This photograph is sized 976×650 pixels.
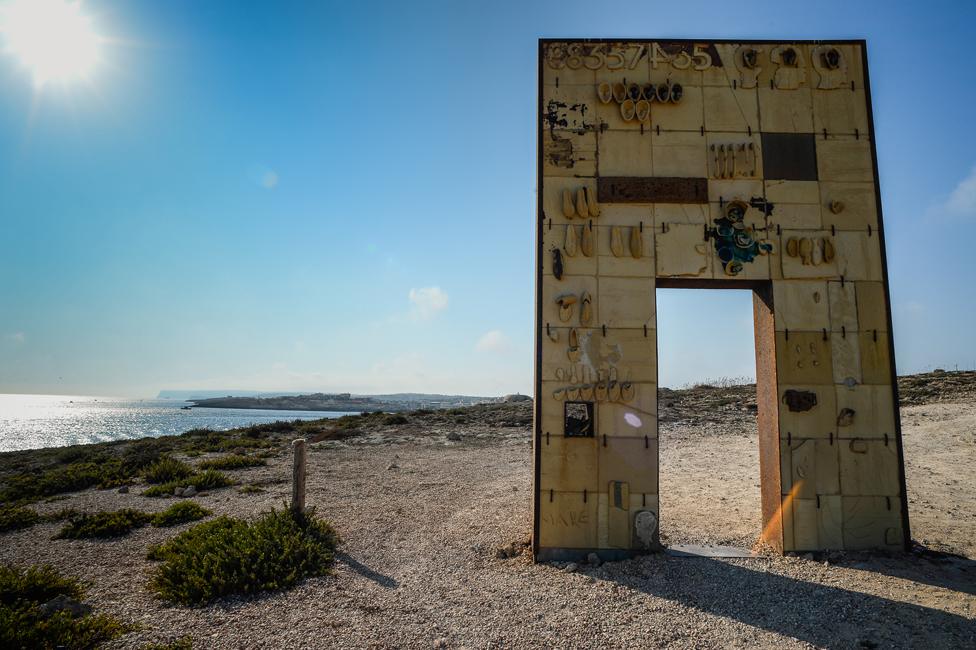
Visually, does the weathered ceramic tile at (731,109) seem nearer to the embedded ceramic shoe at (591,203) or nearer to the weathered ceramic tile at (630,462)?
the embedded ceramic shoe at (591,203)

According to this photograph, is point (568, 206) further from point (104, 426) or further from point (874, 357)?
point (104, 426)

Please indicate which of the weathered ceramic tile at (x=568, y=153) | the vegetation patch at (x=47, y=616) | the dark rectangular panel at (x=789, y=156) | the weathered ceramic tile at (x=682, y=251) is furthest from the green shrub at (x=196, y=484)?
the dark rectangular panel at (x=789, y=156)

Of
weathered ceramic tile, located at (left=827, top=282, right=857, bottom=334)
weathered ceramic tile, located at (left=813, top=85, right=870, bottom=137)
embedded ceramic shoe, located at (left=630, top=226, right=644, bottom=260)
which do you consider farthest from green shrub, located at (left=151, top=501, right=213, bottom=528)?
weathered ceramic tile, located at (left=813, top=85, right=870, bottom=137)

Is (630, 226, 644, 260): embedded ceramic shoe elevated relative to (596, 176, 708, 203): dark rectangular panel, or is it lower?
lower

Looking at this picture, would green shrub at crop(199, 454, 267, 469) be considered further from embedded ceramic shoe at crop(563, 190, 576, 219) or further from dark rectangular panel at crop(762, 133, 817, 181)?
dark rectangular panel at crop(762, 133, 817, 181)

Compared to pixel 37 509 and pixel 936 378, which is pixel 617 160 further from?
pixel 936 378

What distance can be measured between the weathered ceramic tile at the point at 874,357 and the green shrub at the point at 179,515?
1288 cm

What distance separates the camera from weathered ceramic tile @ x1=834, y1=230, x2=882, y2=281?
8219mm

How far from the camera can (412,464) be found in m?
17.5

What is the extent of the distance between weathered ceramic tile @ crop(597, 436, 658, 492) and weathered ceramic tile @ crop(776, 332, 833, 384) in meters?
2.47

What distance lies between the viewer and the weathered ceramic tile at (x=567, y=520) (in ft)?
25.5

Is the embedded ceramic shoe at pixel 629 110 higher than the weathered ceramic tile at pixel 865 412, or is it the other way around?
the embedded ceramic shoe at pixel 629 110

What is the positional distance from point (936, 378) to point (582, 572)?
1304 inches

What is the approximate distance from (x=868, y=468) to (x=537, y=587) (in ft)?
18.2
